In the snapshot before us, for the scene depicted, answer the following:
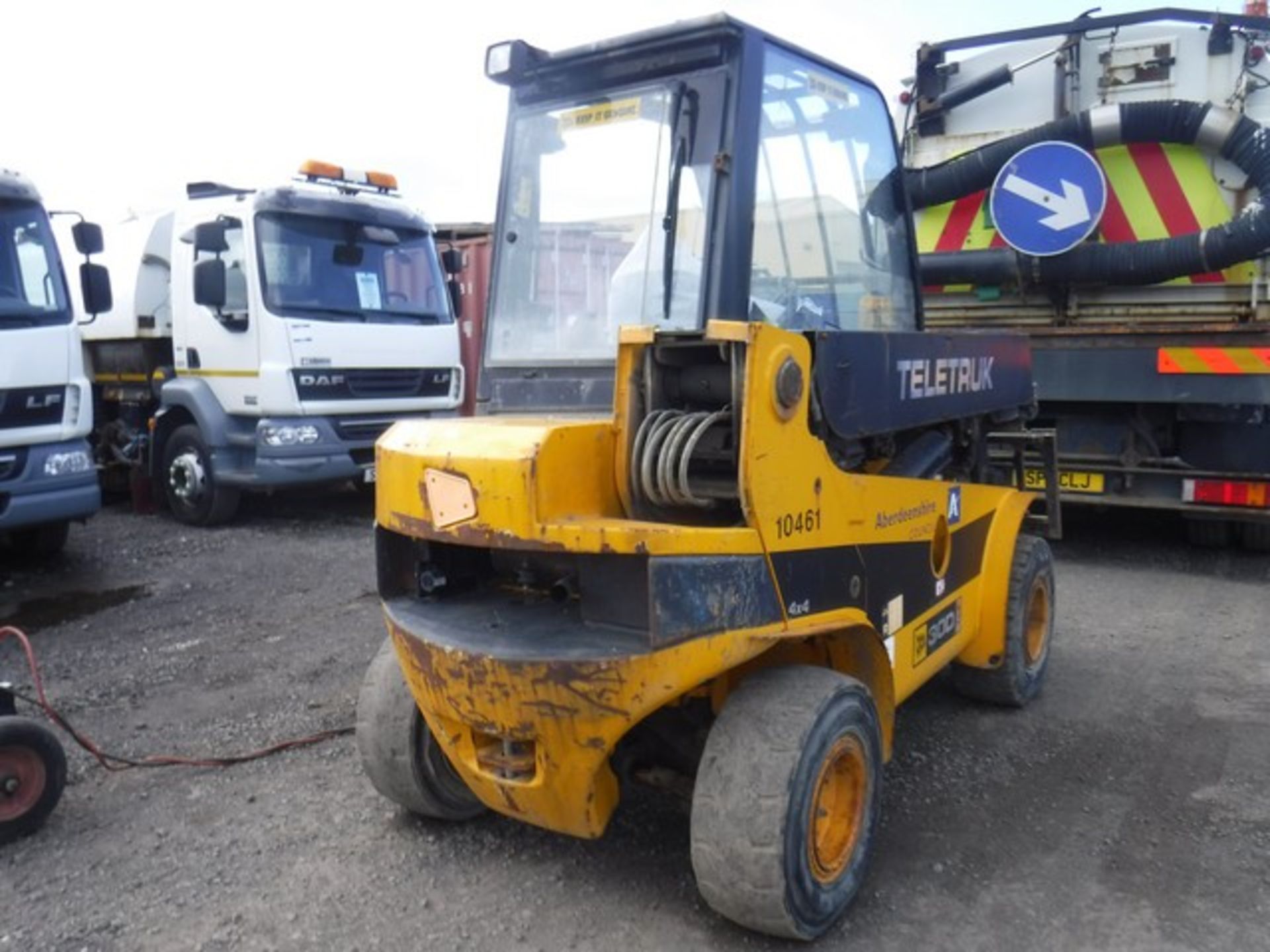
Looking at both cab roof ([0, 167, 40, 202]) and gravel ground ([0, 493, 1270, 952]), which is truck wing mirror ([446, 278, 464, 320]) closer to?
cab roof ([0, 167, 40, 202])

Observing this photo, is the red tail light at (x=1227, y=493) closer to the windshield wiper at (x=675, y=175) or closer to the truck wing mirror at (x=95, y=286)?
the windshield wiper at (x=675, y=175)

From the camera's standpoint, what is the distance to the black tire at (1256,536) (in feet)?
22.2

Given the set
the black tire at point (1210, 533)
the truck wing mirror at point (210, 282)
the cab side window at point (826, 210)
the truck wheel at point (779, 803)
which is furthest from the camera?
the truck wing mirror at point (210, 282)

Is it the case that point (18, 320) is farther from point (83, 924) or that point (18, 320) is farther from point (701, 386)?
point (701, 386)

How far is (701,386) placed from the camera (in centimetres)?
278

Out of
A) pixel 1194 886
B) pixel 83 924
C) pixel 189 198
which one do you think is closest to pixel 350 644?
pixel 83 924

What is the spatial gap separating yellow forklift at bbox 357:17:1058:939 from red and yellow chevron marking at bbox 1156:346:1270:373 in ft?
9.74

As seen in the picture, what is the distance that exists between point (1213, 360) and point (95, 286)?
22.6 ft

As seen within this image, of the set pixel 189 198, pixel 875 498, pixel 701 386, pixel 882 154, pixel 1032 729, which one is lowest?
pixel 1032 729

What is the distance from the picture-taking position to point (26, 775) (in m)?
3.35

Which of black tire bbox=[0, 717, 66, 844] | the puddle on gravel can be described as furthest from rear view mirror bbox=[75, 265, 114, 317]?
black tire bbox=[0, 717, 66, 844]

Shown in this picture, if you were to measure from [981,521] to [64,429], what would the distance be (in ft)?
17.2

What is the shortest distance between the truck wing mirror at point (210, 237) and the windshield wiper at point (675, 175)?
593 cm

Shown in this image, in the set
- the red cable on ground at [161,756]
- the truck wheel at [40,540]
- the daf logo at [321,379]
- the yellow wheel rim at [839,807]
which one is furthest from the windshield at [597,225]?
the truck wheel at [40,540]
